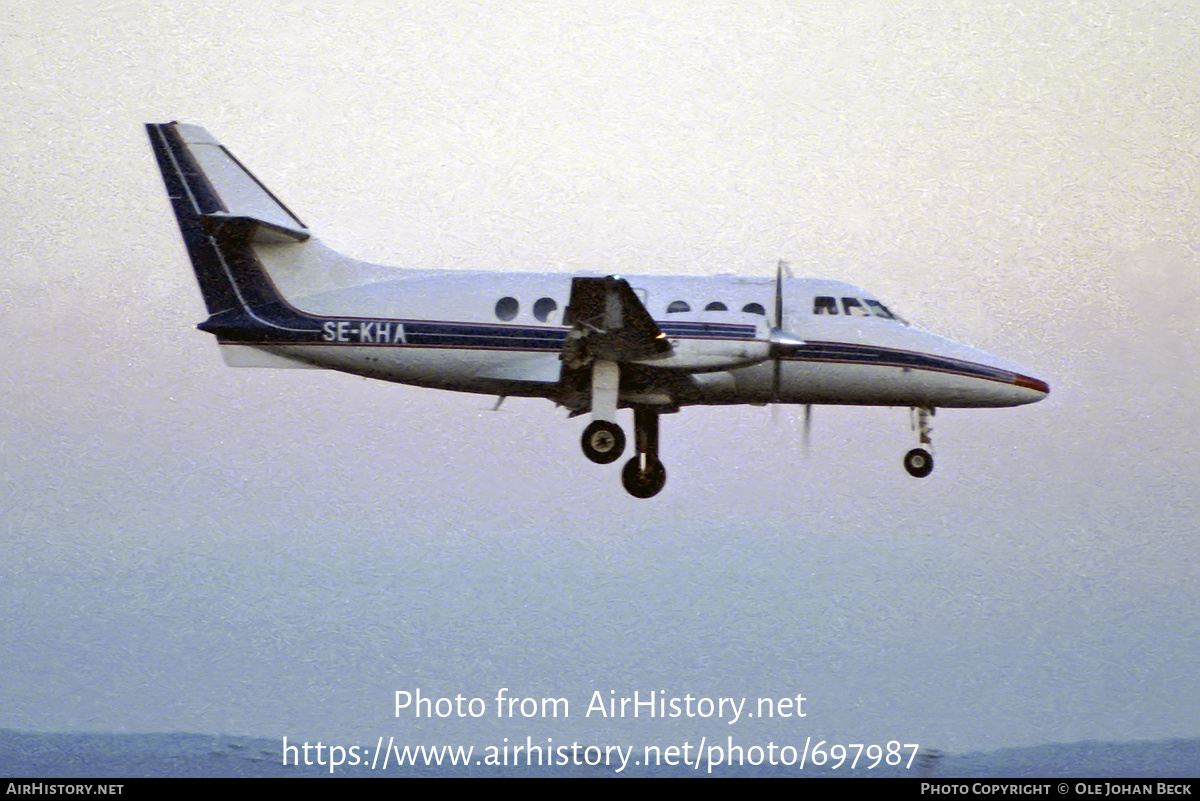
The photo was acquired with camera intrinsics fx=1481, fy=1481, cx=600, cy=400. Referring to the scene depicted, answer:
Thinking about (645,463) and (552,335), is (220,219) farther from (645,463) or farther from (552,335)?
(645,463)

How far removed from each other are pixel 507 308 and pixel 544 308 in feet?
1.92

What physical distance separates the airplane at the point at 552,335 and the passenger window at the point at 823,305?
0.02 metres

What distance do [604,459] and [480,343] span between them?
2.69m

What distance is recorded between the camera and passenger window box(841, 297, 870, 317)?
23.7m

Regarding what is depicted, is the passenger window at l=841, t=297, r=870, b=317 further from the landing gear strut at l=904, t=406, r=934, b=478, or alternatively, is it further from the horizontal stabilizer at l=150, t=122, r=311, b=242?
the horizontal stabilizer at l=150, t=122, r=311, b=242

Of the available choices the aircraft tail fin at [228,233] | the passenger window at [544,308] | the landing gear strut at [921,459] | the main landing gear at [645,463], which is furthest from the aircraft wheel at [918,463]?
the aircraft tail fin at [228,233]

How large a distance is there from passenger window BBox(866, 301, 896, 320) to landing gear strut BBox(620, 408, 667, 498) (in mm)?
3856

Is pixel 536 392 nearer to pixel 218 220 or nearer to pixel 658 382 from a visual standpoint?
pixel 658 382

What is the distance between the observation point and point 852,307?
935 inches

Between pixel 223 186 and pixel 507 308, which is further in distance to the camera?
pixel 223 186

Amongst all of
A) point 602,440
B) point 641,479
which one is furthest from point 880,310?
point 602,440

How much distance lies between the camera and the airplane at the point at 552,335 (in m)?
22.7

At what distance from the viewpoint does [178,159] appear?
2475cm
